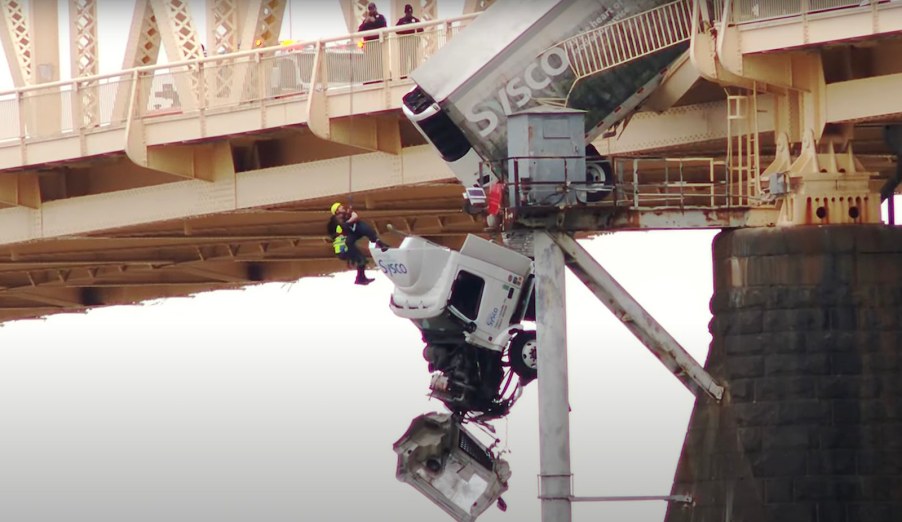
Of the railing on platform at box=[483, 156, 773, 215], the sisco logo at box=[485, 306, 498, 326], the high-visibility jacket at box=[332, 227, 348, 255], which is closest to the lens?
the railing on platform at box=[483, 156, 773, 215]

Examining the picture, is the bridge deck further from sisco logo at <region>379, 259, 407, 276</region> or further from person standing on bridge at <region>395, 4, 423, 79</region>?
sisco logo at <region>379, 259, 407, 276</region>

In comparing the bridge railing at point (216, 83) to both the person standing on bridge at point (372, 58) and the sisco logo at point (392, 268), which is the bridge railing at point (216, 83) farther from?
the sisco logo at point (392, 268)

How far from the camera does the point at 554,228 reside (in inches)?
1836

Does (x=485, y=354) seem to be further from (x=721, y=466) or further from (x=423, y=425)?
(x=721, y=466)

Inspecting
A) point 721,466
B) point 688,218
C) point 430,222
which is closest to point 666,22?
point 688,218

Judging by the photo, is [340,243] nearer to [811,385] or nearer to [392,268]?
[392,268]

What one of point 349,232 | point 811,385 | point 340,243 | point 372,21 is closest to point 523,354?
point 349,232

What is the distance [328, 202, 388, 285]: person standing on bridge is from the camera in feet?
166

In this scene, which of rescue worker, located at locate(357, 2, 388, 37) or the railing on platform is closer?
the railing on platform

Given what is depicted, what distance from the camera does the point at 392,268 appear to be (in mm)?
48844

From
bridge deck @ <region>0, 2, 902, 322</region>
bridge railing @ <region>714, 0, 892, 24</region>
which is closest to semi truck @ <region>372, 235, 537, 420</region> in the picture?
bridge deck @ <region>0, 2, 902, 322</region>

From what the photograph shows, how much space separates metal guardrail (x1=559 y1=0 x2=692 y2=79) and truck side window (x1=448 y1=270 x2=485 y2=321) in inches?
148

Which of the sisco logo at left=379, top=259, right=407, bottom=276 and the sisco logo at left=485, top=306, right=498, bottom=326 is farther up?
the sisco logo at left=379, top=259, right=407, bottom=276

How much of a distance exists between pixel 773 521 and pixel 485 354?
6415mm
